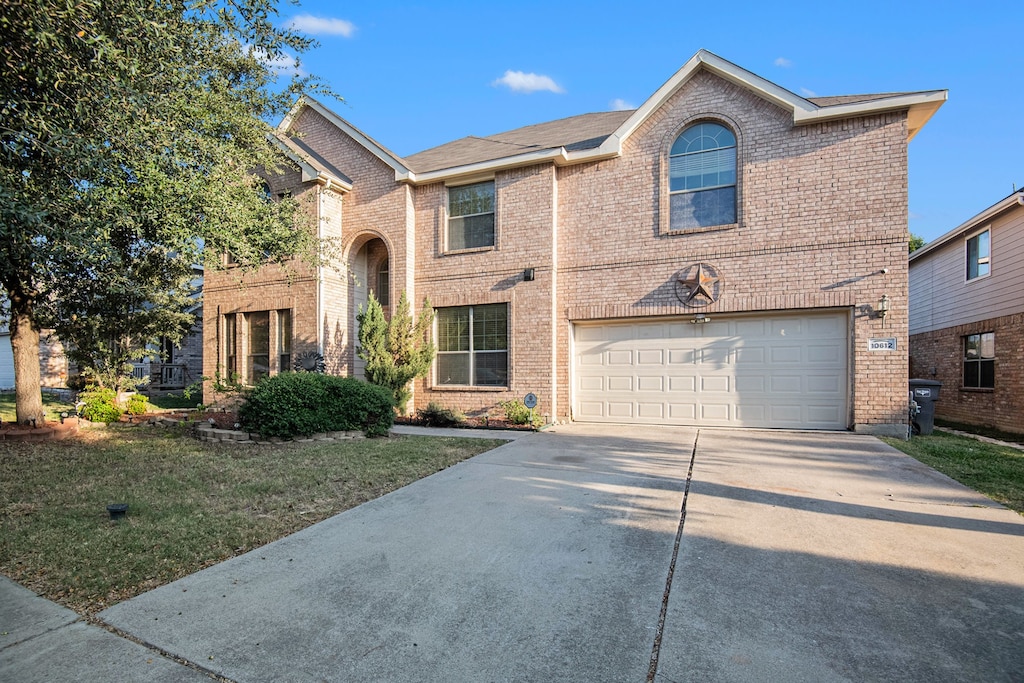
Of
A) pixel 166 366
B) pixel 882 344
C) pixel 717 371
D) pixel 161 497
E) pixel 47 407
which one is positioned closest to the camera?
pixel 161 497

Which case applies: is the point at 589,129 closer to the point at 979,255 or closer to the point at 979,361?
the point at 979,255

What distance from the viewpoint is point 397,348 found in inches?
460

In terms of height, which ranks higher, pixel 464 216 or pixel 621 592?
pixel 464 216

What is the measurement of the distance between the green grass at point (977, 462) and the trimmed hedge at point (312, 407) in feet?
27.0

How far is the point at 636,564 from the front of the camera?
3.47 metres

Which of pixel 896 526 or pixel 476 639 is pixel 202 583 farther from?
pixel 896 526

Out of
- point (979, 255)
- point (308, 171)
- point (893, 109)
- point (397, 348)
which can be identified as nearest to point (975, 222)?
point (979, 255)

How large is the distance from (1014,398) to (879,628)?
12151 mm

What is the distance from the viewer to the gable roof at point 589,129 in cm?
915

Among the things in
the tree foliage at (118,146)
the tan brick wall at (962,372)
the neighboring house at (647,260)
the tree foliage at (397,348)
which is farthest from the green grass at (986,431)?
the tree foliage at (118,146)

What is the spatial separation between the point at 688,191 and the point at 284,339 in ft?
33.7

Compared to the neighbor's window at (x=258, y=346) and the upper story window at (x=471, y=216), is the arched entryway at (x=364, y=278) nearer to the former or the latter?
the upper story window at (x=471, y=216)

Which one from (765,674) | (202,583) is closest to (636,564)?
(765,674)

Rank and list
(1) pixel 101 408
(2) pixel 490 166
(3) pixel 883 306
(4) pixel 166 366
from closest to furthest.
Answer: (3) pixel 883 306
(1) pixel 101 408
(2) pixel 490 166
(4) pixel 166 366
